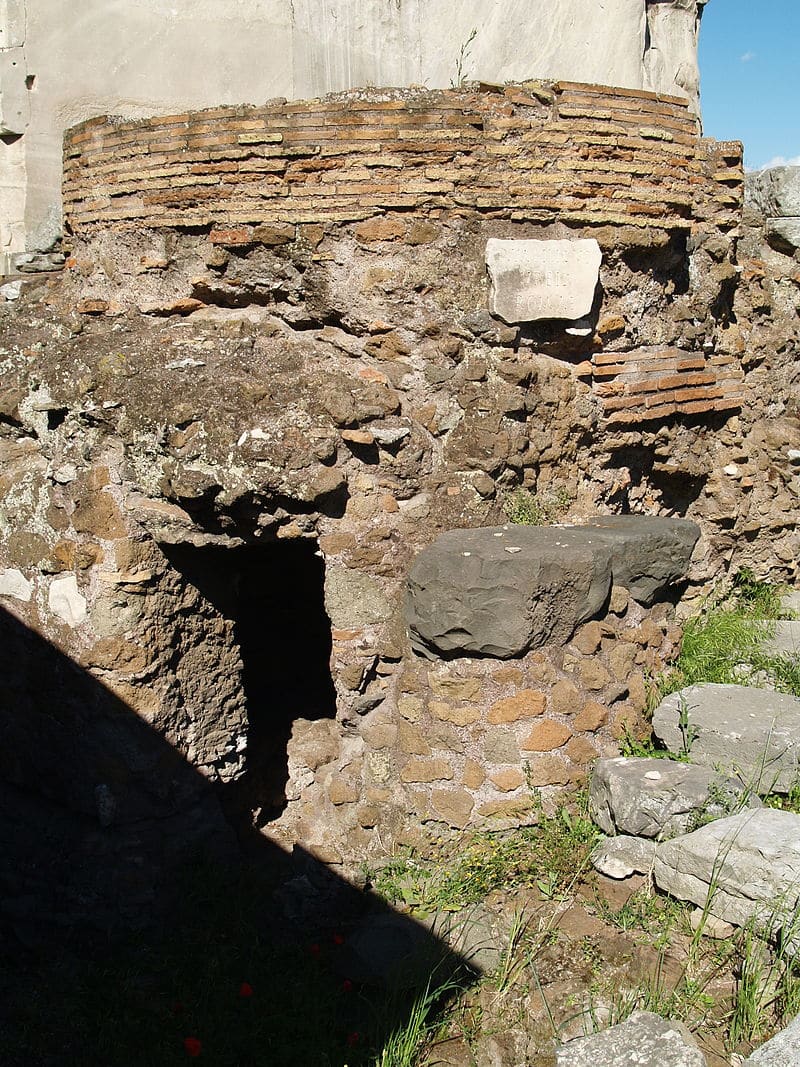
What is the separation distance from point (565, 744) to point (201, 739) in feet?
5.00

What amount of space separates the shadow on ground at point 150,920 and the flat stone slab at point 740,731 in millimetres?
1219

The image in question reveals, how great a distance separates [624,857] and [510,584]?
1.04 metres

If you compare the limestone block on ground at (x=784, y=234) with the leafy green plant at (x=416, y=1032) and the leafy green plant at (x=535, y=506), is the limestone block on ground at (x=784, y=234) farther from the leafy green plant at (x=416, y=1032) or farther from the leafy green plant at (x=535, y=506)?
the leafy green plant at (x=416, y=1032)

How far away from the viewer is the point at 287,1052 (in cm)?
305

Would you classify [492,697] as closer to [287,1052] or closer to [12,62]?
[287,1052]

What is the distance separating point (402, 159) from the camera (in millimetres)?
3783

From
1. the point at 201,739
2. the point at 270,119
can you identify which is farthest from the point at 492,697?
the point at 270,119

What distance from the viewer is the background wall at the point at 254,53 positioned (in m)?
6.02

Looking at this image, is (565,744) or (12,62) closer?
(565,744)

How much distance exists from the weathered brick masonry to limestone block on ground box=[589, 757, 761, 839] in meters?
1.53

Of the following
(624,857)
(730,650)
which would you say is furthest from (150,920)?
(730,650)

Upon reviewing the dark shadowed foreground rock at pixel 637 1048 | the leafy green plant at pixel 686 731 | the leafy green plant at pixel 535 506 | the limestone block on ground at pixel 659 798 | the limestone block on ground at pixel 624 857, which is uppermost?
the leafy green plant at pixel 535 506

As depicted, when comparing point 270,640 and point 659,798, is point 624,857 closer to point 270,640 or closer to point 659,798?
point 659,798

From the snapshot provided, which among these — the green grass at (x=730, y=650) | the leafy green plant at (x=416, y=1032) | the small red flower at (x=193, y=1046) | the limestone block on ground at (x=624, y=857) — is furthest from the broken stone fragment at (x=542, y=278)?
the small red flower at (x=193, y=1046)
